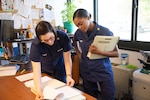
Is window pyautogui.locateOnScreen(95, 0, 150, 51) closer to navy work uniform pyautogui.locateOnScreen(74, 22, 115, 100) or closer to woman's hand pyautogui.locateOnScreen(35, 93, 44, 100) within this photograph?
navy work uniform pyautogui.locateOnScreen(74, 22, 115, 100)

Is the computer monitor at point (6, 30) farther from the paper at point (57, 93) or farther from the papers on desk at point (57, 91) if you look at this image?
the paper at point (57, 93)

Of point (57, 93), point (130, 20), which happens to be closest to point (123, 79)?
point (130, 20)

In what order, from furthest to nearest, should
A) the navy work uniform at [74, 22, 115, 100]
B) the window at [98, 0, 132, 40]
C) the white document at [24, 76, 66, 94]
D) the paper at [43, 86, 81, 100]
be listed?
1. the window at [98, 0, 132, 40]
2. the navy work uniform at [74, 22, 115, 100]
3. the white document at [24, 76, 66, 94]
4. the paper at [43, 86, 81, 100]

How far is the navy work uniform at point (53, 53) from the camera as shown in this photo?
1.45m

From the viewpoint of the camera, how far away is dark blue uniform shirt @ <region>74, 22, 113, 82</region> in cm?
164

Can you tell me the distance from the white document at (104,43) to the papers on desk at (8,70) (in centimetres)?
92

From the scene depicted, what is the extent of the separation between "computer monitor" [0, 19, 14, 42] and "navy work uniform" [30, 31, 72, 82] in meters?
0.76

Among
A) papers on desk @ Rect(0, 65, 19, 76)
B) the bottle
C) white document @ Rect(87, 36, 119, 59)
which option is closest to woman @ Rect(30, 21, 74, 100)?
white document @ Rect(87, 36, 119, 59)

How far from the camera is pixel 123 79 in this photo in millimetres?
2338

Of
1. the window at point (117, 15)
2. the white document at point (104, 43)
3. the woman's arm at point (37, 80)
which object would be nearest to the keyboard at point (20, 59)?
the woman's arm at point (37, 80)

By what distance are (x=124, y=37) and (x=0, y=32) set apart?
1.92 metres

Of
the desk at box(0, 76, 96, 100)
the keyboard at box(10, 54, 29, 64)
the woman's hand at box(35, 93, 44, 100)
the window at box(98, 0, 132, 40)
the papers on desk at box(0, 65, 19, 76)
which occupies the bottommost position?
the desk at box(0, 76, 96, 100)

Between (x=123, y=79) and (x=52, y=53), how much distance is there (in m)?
1.21

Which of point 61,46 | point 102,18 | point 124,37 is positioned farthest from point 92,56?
point 102,18
